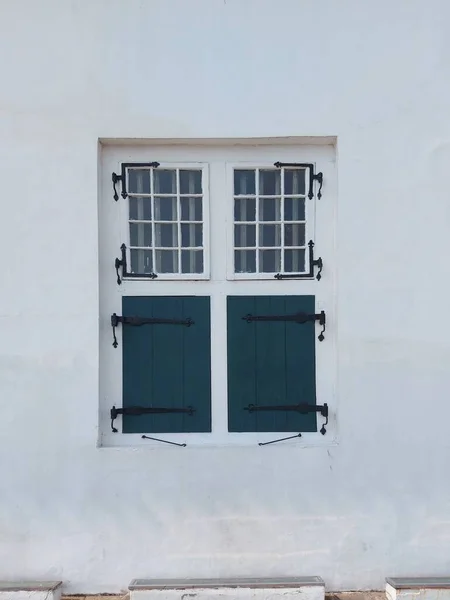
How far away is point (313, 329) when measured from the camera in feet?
11.1

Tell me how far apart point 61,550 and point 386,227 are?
2769 mm

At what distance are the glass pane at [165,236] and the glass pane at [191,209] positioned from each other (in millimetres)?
111

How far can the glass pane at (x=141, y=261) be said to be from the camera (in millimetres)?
3414

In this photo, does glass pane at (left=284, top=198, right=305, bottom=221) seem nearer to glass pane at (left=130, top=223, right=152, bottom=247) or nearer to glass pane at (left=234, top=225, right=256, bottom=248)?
glass pane at (left=234, top=225, right=256, bottom=248)

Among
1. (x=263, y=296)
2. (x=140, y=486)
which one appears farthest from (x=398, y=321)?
(x=140, y=486)

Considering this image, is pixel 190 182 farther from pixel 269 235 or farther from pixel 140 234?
pixel 269 235

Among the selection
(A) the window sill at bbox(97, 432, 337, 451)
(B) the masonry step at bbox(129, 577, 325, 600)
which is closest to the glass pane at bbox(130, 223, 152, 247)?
(A) the window sill at bbox(97, 432, 337, 451)

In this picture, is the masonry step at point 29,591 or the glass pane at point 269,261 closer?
the masonry step at point 29,591

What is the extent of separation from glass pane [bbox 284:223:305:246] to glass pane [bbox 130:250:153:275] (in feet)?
2.87

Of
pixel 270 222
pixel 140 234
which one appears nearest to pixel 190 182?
pixel 140 234

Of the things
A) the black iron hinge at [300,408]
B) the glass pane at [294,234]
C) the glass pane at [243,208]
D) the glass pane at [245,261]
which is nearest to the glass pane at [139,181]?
the glass pane at [243,208]

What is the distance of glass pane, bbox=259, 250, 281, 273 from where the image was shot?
3.42 m

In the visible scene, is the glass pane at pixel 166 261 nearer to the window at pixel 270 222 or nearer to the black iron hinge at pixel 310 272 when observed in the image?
the window at pixel 270 222

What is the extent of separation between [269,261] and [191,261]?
0.50 m
